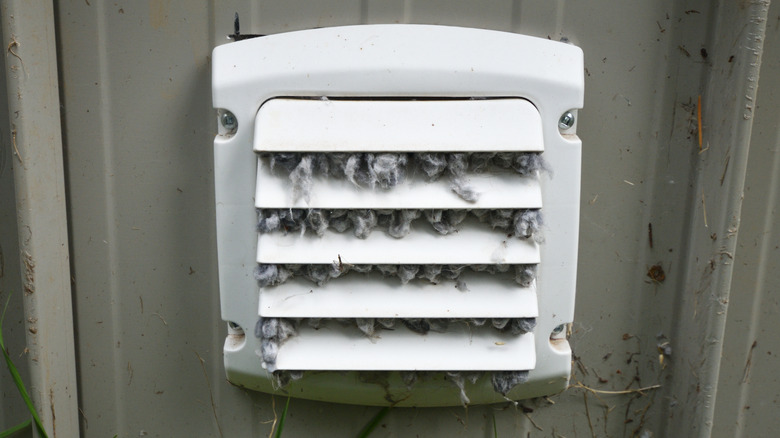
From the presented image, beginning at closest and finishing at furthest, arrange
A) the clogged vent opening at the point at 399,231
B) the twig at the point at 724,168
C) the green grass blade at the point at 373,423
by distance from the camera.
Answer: the clogged vent opening at the point at 399,231 < the twig at the point at 724,168 < the green grass blade at the point at 373,423

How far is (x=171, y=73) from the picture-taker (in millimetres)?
868

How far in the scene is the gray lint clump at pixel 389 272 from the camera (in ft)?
2.39

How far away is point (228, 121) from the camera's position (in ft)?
2.57

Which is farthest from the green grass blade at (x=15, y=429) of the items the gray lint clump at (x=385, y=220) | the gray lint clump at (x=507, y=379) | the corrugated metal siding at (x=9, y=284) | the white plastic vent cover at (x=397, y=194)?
the gray lint clump at (x=507, y=379)

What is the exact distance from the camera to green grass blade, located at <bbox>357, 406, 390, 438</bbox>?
0.94 metres

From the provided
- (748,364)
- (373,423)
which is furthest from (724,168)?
(373,423)

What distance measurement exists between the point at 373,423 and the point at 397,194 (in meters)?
0.42

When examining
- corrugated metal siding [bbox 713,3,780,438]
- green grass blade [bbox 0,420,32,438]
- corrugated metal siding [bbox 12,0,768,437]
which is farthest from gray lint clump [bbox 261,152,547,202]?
green grass blade [bbox 0,420,32,438]

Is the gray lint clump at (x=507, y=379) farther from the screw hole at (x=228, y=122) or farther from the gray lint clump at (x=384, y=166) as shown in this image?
the screw hole at (x=228, y=122)

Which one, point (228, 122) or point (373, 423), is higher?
point (228, 122)

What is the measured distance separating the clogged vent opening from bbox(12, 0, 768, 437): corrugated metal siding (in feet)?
0.65

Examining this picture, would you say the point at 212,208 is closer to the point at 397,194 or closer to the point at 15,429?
the point at 397,194

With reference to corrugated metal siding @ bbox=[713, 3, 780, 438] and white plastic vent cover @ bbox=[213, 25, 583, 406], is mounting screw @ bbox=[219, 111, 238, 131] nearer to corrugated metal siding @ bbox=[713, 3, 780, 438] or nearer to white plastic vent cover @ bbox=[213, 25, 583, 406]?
white plastic vent cover @ bbox=[213, 25, 583, 406]

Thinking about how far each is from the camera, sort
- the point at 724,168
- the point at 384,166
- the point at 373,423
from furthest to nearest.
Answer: the point at 373,423 → the point at 724,168 → the point at 384,166
